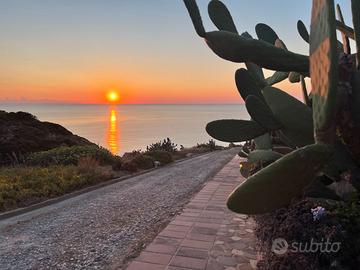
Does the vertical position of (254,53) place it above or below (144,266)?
above

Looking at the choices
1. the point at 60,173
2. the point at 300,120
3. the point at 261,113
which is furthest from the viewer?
the point at 60,173

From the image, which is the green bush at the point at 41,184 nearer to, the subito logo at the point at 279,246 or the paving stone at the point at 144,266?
the paving stone at the point at 144,266

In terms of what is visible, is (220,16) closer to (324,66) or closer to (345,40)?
(345,40)

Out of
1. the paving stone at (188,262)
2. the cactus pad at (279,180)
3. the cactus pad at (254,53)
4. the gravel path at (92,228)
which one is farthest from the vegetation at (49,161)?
the cactus pad at (279,180)

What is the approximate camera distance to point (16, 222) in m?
6.09

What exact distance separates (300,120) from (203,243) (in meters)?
2.39

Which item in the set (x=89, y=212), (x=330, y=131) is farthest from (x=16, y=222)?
(x=330, y=131)

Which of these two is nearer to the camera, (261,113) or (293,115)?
(293,115)

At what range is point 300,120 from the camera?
265cm

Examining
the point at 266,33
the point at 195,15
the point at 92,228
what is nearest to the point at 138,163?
the point at 92,228

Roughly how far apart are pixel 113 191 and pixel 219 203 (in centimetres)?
288

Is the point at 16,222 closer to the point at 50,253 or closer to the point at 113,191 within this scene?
the point at 50,253

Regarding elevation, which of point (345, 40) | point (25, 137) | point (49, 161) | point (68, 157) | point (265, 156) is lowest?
point (49, 161)

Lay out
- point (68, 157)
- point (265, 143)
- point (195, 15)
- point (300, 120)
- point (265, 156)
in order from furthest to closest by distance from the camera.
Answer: point (68, 157) → point (265, 143) → point (265, 156) → point (300, 120) → point (195, 15)
